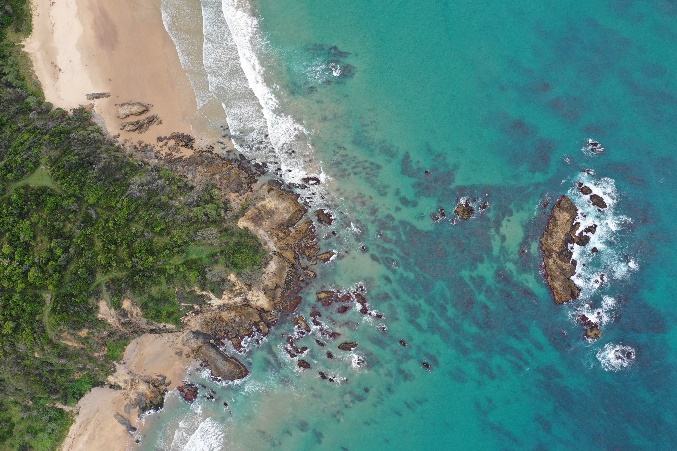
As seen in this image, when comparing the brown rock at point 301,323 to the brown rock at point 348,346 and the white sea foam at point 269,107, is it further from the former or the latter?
the white sea foam at point 269,107

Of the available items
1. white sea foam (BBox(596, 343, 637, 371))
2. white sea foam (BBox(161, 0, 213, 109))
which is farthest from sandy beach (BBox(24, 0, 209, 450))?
white sea foam (BBox(596, 343, 637, 371))

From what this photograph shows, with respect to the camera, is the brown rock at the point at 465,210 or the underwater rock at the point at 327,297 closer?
the underwater rock at the point at 327,297

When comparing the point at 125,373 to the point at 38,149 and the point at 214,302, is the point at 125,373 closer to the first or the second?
the point at 214,302

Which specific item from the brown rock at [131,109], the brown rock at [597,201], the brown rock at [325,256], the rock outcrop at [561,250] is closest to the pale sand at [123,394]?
the brown rock at [325,256]

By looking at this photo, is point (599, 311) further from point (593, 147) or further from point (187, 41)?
point (187, 41)

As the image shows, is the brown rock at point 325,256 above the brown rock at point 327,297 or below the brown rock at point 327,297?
above

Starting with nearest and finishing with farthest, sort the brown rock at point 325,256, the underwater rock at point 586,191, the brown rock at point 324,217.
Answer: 1. the underwater rock at point 586,191
2. the brown rock at point 325,256
3. the brown rock at point 324,217

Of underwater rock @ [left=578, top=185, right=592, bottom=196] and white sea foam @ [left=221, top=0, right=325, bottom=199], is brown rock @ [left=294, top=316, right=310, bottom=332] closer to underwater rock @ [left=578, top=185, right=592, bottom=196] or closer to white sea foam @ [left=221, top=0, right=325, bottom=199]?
white sea foam @ [left=221, top=0, right=325, bottom=199]

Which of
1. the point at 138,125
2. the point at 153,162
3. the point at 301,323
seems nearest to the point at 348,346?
the point at 301,323
